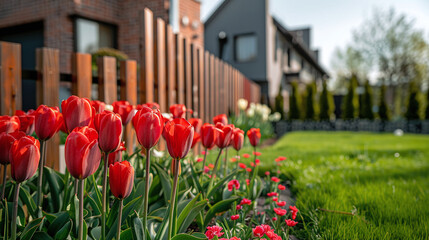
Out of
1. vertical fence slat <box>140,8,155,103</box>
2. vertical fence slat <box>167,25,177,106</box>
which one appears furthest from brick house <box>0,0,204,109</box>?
vertical fence slat <box>140,8,155,103</box>

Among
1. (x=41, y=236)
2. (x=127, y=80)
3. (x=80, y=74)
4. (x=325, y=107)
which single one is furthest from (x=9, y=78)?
(x=325, y=107)

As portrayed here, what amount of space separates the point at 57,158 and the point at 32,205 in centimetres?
105

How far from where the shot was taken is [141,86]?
3.15 metres

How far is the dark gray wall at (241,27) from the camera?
15609mm

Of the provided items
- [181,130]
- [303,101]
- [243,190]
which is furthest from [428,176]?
[303,101]

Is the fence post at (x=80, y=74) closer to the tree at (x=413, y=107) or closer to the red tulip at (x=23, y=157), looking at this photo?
the red tulip at (x=23, y=157)

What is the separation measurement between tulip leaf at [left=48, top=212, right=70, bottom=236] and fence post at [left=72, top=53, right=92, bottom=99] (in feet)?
4.70

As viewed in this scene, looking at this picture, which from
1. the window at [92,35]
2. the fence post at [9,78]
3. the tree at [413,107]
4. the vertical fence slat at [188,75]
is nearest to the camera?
the fence post at [9,78]

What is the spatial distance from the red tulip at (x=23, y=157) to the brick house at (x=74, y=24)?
699cm

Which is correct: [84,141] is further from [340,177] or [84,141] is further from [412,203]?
[340,177]

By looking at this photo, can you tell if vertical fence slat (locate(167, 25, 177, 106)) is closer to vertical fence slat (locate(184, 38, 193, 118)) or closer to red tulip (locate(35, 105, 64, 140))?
vertical fence slat (locate(184, 38, 193, 118))

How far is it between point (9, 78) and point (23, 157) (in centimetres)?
145

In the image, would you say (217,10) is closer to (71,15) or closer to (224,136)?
(71,15)

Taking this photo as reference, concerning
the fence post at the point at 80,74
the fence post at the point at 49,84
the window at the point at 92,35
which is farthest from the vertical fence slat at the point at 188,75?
the window at the point at 92,35
